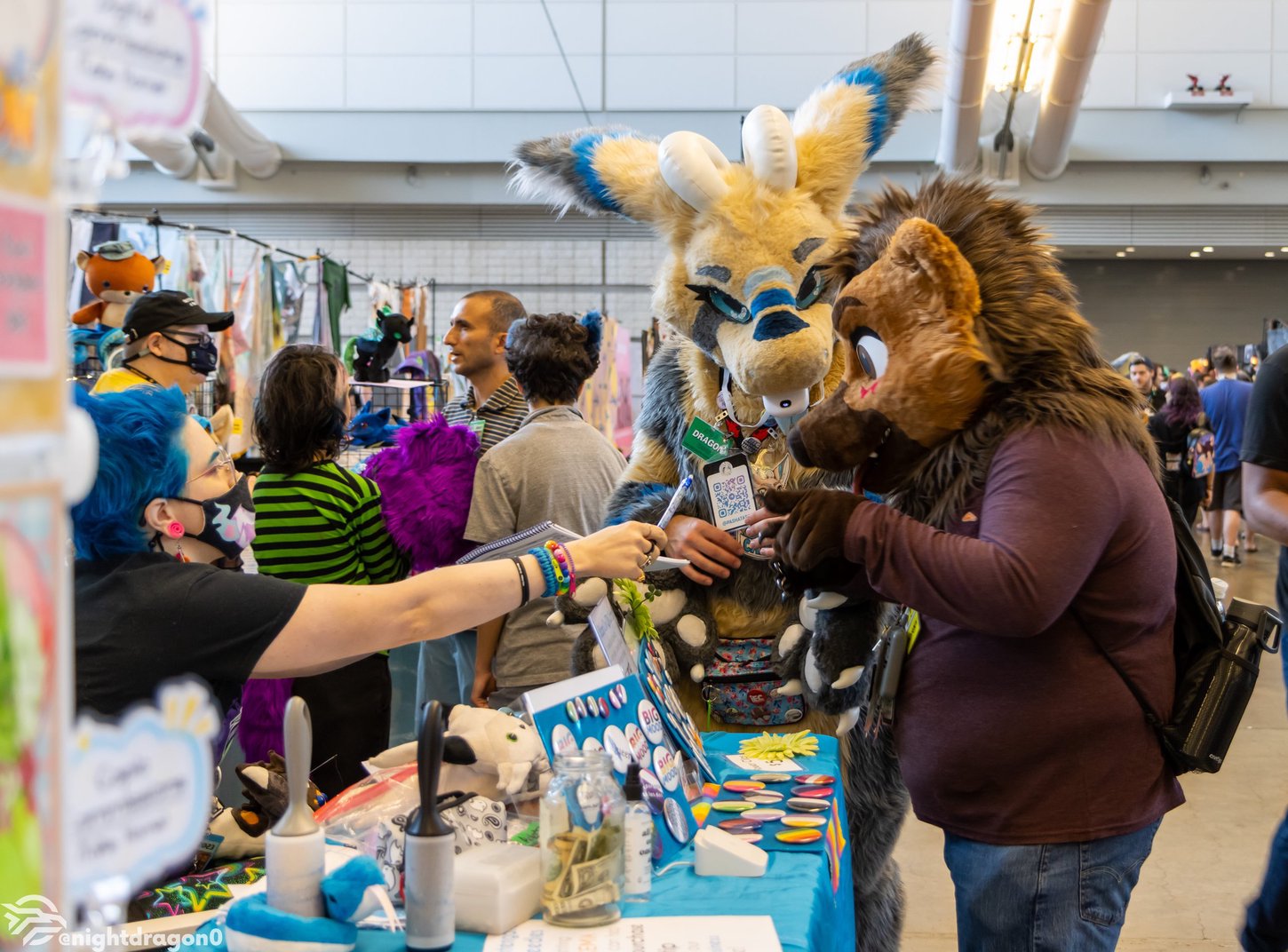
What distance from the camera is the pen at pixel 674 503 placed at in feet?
7.29

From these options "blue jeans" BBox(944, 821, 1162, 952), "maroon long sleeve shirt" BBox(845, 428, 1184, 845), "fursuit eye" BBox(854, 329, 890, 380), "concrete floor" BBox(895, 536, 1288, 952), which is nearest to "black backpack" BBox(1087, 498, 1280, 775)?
"maroon long sleeve shirt" BBox(845, 428, 1184, 845)

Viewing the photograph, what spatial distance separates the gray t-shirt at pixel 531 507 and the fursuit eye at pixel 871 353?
1.09m

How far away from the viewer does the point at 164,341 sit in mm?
3281

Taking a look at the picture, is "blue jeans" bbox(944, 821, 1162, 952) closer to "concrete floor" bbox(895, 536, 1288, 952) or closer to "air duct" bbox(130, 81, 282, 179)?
"concrete floor" bbox(895, 536, 1288, 952)

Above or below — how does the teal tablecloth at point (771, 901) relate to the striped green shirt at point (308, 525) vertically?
below

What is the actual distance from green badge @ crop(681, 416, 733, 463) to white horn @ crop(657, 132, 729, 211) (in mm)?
507

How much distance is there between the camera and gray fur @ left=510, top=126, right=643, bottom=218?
8.73ft

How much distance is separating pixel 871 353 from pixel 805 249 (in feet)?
2.22

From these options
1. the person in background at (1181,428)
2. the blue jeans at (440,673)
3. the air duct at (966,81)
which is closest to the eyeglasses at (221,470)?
the blue jeans at (440,673)

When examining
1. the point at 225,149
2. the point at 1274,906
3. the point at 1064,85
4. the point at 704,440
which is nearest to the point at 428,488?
the point at 704,440

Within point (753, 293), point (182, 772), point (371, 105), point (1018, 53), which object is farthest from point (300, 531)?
point (371, 105)

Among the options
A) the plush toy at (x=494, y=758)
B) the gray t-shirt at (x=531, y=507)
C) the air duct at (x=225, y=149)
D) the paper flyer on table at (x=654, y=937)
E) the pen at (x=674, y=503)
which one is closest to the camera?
the paper flyer on table at (x=654, y=937)

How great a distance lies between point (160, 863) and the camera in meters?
0.59

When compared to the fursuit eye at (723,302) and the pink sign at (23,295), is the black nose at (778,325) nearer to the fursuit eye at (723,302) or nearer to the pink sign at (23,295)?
the fursuit eye at (723,302)
